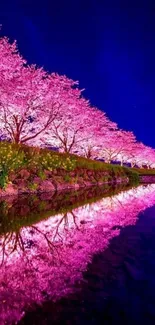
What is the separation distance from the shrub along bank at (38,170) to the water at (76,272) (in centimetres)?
957

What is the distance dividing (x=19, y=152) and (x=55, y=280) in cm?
1787

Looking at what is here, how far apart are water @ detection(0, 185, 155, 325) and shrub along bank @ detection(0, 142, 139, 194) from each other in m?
9.57

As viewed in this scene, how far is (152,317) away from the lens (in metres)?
3.71

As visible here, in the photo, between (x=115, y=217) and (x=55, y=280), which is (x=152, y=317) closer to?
(x=55, y=280)

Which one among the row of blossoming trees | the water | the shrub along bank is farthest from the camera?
the row of blossoming trees

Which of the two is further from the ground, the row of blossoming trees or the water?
the row of blossoming trees

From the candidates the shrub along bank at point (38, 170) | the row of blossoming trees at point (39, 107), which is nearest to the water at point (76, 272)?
the shrub along bank at point (38, 170)

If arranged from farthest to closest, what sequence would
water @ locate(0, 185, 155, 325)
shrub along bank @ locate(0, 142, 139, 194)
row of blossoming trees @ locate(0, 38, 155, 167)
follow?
row of blossoming trees @ locate(0, 38, 155, 167) → shrub along bank @ locate(0, 142, 139, 194) → water @ locate(0, 185, 155, 325)

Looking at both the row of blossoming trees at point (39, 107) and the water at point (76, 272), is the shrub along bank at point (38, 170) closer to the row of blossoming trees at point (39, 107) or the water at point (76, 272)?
the row of blossoming trees at point (39, 107)

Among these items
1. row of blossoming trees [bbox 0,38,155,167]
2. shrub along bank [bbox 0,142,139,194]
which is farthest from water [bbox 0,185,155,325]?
row of blossoming trees [bbox 0,38,155,167]

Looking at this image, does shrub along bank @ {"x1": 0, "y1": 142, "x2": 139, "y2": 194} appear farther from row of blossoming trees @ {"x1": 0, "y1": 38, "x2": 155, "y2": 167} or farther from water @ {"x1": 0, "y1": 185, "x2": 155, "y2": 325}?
water @ {"x1": 0, "y1": 185, "x2": 155, "y2": 325}

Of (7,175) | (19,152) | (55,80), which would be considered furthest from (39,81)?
(7,175)

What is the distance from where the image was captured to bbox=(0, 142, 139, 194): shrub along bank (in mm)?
19748

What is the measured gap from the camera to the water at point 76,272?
12.6 ft
